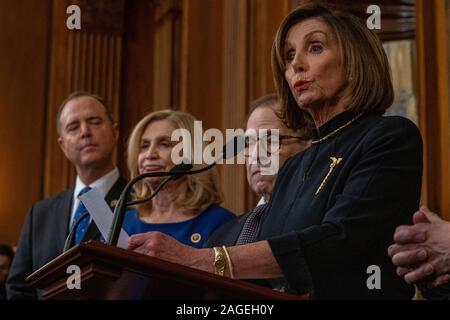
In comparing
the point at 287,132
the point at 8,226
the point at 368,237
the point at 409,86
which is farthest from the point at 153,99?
the point at 368,237

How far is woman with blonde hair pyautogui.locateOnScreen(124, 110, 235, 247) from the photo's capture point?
3920mm

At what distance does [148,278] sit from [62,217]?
276 centimetres

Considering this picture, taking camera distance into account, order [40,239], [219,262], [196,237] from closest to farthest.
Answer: [219,262]
[196,237]
[40,239]

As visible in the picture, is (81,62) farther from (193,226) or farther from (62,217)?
(193,226)

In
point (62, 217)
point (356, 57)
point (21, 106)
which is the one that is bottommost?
point (62, 217)

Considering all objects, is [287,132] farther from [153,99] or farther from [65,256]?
[153,99]

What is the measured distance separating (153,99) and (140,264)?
5816 millimetres

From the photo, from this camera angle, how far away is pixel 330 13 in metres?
2.74

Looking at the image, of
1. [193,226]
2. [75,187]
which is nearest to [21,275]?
[75,187]

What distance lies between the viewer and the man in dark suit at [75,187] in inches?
175

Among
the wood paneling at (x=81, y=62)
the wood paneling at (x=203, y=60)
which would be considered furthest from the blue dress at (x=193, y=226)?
the wood paneling at (x=81, y=62)

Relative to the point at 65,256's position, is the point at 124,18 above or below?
above

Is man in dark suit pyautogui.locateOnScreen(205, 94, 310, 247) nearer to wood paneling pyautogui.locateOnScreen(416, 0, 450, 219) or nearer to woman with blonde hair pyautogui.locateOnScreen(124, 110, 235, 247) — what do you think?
woman with blonde hair pyautogui.locateOnScreen(124, 110, 235, 247)

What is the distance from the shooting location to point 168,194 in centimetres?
405
